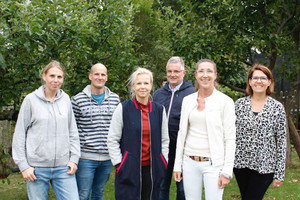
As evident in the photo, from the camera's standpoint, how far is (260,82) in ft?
10.9

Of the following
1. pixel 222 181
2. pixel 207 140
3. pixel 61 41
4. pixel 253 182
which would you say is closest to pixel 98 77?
pixel 61 41

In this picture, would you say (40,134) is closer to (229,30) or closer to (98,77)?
(98,77)

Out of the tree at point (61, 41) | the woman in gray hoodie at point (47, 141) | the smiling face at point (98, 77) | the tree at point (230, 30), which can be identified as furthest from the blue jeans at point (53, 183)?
the tree at point (230, 30)

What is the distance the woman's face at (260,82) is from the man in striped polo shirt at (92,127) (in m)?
1.52

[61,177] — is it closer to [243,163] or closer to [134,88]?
[134,88]

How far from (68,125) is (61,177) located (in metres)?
0.51

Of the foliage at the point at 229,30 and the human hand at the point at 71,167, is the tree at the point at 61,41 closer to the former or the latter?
the human hand at the point at 71,167

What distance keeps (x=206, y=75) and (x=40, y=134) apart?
169 cm

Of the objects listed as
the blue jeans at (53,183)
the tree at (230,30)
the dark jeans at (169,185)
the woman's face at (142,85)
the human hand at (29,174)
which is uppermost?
the tree at (230,30)

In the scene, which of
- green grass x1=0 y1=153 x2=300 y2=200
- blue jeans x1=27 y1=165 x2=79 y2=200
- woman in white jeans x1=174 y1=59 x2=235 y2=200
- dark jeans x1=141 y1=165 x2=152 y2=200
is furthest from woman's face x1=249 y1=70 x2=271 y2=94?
green grass x1=0 y1=153 x2=300 y2=200

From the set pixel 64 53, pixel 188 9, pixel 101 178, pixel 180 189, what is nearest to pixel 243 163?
pixel 180 189

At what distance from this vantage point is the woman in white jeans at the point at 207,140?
3072 millimetres

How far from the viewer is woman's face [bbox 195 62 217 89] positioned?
10.6 ft

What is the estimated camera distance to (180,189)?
412cm
